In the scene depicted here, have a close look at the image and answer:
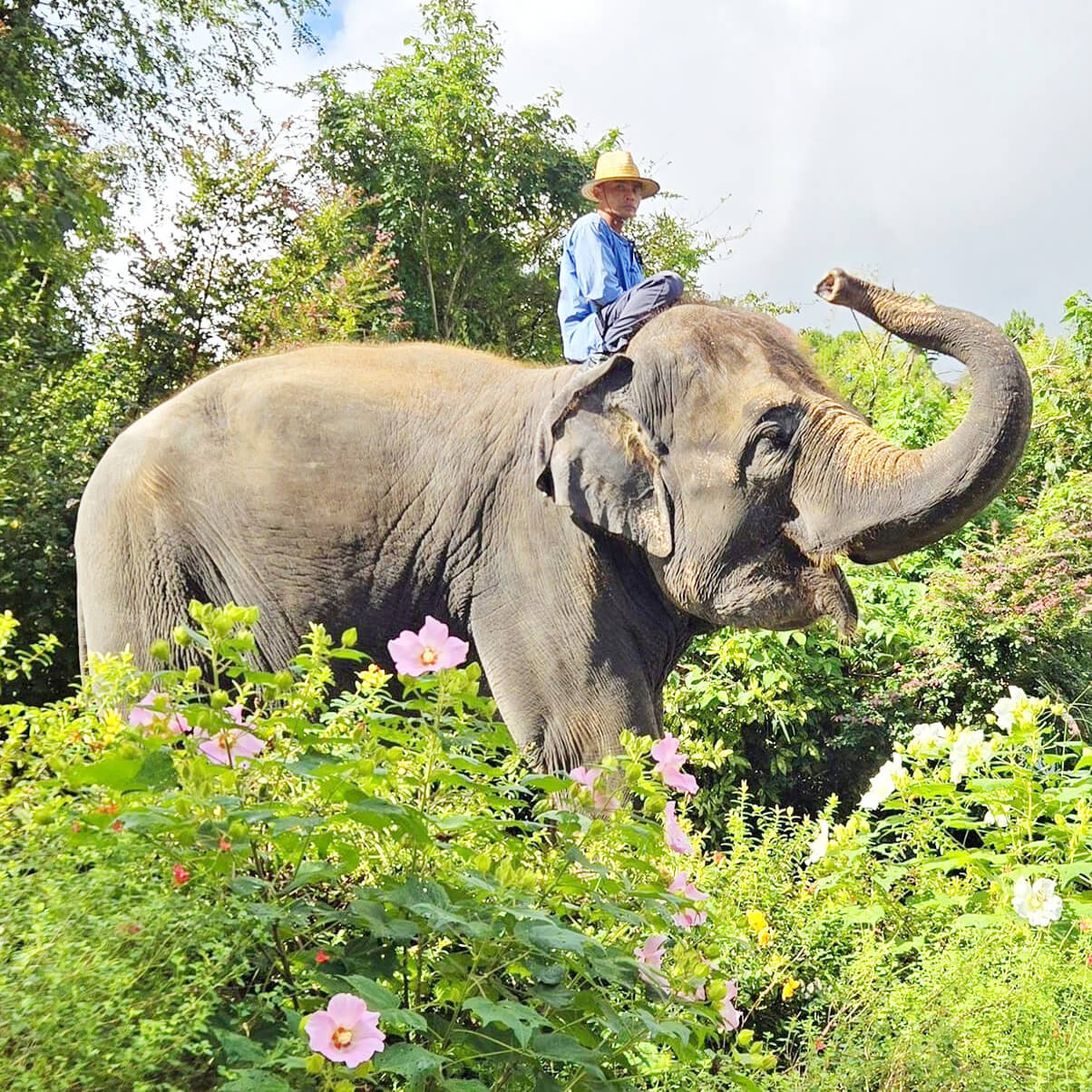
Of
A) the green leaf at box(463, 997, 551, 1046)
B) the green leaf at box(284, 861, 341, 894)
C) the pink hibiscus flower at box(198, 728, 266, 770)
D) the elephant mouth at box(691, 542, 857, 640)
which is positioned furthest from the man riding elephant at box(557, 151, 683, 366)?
the green leaf at box(463, 997, 551, 1046)

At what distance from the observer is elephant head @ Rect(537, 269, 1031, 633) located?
149 inches

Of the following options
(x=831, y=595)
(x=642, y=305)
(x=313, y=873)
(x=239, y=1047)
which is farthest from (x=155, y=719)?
(x=642, y=305)

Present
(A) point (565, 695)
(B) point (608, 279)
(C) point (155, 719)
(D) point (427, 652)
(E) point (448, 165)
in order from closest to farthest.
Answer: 1. (C) point (155, 719)
2. (D) point (427, 652)
3. (A) point (565, 695)
4. (B) point (608, 279)
5. (E) point (448, 165)

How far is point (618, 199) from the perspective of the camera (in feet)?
15.9

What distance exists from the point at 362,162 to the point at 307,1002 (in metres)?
16.2

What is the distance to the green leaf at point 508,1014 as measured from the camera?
163cm

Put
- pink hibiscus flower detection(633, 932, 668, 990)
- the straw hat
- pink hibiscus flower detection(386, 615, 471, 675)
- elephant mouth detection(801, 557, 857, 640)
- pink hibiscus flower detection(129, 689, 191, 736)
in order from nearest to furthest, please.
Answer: pink hibiscus flower detection(129, 689, 191, 736)
pink hibiscus flower detection(386, 615, 471, 675)
pink hibiscus flower detection(633, 932, 668, 990)
elephant mouth detection(801, 557, 857, 640)
the straw hat

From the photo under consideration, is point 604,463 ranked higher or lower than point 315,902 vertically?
higher

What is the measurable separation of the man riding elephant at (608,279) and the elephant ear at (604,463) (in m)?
0.21

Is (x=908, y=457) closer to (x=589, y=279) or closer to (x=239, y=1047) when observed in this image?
(x=589, y=279)

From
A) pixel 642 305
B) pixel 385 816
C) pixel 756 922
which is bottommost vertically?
pixel 756 922

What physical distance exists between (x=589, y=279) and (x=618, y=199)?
0.46 meters

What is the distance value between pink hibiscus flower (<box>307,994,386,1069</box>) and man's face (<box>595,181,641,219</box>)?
3717 millimetres

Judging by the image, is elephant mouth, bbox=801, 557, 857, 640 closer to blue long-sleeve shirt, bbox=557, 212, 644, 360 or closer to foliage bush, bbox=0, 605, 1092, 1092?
blue long-sleeve shirt, bbox=557, 212, 644, 360
